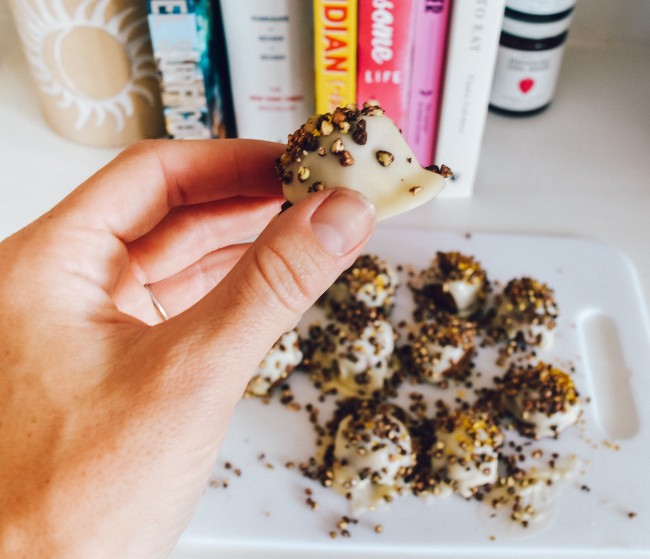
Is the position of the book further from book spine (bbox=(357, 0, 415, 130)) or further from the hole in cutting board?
the hole in cutting board

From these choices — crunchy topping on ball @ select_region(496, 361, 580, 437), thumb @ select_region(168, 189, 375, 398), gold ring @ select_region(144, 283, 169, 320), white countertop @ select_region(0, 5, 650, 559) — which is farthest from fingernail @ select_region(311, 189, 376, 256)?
white countertop @ select_region(0, 5, 650, 559)

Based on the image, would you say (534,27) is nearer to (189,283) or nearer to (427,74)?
(427,74)

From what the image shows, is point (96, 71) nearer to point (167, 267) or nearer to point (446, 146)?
point (167, 267)

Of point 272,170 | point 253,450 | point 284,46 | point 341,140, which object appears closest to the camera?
point 341,140

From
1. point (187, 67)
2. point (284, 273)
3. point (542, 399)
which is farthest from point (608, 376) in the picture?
point (187, 67)

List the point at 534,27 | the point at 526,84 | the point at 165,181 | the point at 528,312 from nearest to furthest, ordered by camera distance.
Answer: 1. the point at 165,181
2. the point at 528,312
3. the point at 534,27
4. the point at 526,84

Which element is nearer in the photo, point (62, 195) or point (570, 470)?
point (570, 470)

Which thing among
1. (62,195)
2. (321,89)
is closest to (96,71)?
(62,195)
